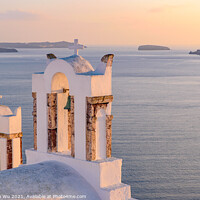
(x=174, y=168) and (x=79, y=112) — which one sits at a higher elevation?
(x=79, y=112)

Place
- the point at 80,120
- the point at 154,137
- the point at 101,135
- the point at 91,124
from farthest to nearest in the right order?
1. the point at 154,137
2. the point at 101,135
3. the point at 80,120
4. the point at 91,124

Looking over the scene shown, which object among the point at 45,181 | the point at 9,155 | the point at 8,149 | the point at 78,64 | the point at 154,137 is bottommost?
the point at 154,137

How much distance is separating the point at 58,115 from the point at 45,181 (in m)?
2.33

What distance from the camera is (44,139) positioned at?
12.5m

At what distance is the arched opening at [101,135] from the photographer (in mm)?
11586

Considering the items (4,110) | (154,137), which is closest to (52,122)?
(4,110)

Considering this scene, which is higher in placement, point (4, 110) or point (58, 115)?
point (4, 110)

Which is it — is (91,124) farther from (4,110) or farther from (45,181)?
(4,110)

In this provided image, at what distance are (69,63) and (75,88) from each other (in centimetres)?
68

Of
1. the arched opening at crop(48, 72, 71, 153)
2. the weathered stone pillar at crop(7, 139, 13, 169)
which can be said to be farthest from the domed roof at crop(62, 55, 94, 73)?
the weathered stone pillar at crop(7, 139, 13, 169)

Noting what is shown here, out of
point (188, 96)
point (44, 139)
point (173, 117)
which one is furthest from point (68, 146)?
point (188, 96)

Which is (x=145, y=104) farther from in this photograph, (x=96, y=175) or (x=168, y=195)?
(x=96, y=175)

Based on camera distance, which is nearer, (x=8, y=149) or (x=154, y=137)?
(x=8, y=149)

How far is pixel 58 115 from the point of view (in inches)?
489
